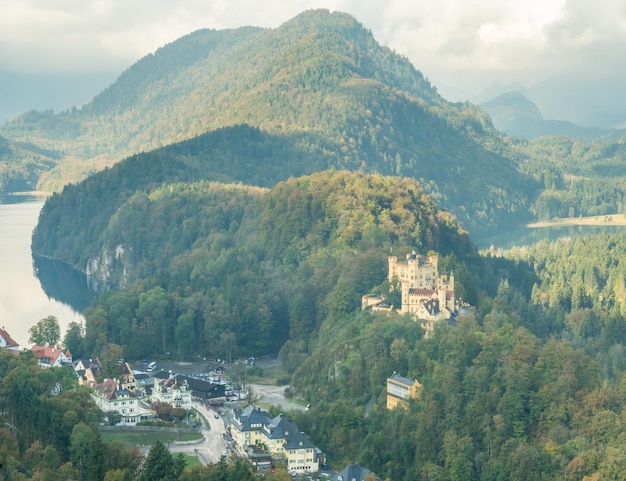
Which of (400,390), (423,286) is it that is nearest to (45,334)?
(423,286)

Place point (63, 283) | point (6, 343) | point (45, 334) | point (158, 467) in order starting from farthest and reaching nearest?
point (63, 283) < point (45, 334) < point (6, 343) < point (158, 467)

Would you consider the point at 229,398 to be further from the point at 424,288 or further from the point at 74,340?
the point at 74,340

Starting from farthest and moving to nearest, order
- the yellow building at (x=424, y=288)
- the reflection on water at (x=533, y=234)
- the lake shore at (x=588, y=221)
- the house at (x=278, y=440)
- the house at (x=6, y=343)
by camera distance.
Answer: the lake shore at (x=588, y=221)
the reflection on water at (x=533, y=234)
the house at (x=6, y=343)
the yellow building at (x=424, y=288)
the house at (x=278, y=440)

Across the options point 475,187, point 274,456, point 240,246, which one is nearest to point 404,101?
point 475,187

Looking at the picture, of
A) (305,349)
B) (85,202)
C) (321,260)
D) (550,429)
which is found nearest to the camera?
(550,429)

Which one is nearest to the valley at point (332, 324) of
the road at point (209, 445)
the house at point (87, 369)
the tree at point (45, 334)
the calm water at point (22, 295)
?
the tree at point (45, 334)

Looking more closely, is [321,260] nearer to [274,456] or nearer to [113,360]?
[113,360]

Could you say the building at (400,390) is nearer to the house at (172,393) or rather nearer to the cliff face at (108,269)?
the house at (172,393)
